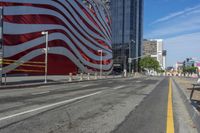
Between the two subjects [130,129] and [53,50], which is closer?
[130,129]

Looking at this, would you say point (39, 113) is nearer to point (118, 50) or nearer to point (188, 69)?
point (118, 50)

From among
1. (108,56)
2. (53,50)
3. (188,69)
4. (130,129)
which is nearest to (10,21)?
(53,50)

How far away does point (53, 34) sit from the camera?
56.2 meters

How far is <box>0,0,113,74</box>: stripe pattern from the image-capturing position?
45.3 m

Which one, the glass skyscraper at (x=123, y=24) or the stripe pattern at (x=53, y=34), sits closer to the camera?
the stripe pattern at (x=53, y=34)

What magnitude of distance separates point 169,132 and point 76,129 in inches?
89.9

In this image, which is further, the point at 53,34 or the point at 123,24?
the point at 123,24

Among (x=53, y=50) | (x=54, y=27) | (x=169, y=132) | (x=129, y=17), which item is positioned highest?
(x=129, y=17)

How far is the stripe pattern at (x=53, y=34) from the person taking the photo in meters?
45.3

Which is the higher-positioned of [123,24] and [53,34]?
[123,24]

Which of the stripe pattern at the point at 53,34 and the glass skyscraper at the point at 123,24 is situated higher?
the glass skyscraper at the point at 123,24

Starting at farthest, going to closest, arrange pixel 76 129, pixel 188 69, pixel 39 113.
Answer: pixel 188 69 → pixel 39 113 → pixel 76 129

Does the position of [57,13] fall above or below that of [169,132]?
above

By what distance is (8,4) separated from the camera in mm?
45250
